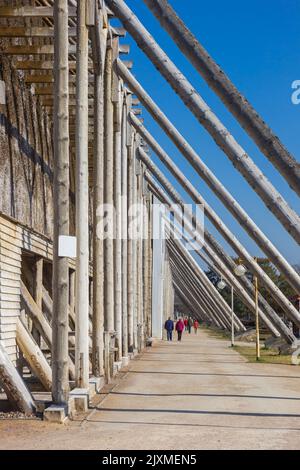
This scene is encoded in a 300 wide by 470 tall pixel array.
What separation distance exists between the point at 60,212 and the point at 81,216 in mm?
1339

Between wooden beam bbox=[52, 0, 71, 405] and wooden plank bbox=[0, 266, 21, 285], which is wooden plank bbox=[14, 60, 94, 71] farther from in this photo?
wooden beam bbox=[52, 0, 71, 405]

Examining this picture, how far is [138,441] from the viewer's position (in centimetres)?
812

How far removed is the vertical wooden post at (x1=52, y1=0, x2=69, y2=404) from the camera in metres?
10.2

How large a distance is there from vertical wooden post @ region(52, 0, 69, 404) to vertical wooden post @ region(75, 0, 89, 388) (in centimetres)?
124

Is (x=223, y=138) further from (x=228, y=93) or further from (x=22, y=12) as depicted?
(x=22, y=12)

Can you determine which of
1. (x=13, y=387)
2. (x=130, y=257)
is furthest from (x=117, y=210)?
(x=13, y=387)

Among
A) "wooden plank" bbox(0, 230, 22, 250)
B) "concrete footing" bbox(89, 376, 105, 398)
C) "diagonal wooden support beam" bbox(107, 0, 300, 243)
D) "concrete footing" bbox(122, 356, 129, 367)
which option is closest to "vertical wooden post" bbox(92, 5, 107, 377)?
"concrete footing" bbox(89, 376, 105, 398)

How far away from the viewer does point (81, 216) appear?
11883 millimetres

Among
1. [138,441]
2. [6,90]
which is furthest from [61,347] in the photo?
[6,90]

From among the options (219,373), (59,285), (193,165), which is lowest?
(219,373)

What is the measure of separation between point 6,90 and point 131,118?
10.3m

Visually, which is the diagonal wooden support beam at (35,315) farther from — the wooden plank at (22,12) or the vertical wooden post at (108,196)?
the wooden plank at (22,12)
